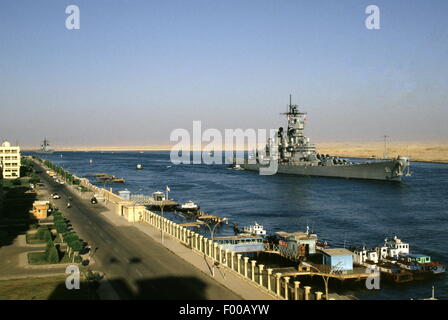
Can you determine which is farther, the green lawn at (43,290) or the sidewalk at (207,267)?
the green lawn at (43,290)

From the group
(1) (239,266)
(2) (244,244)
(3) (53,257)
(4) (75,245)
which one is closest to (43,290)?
(3) (53,257)

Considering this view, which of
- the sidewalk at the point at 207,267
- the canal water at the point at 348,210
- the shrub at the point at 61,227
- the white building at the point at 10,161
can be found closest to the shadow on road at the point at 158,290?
the sidewalk at the point at 207,267

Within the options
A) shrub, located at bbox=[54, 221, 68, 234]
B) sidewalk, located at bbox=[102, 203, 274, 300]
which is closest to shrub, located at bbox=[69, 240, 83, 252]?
sidewalk, located at bbox=[102, 203, 274, 300]

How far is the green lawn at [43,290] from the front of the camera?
30.2 meters

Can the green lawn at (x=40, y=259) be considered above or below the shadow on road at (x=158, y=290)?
below

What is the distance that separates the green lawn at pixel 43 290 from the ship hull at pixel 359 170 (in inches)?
4715

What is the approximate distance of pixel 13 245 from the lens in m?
47.6

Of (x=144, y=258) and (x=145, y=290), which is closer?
(x=145, y=290)

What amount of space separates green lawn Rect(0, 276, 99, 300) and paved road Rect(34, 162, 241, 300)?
7.08 ft

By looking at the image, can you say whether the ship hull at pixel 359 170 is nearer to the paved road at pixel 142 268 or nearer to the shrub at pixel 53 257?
the paved road at pixel 142 268

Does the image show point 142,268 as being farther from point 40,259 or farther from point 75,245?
point 40,259

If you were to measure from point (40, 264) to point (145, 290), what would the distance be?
552 inches

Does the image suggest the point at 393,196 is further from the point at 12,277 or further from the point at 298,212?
the point at 12,277
